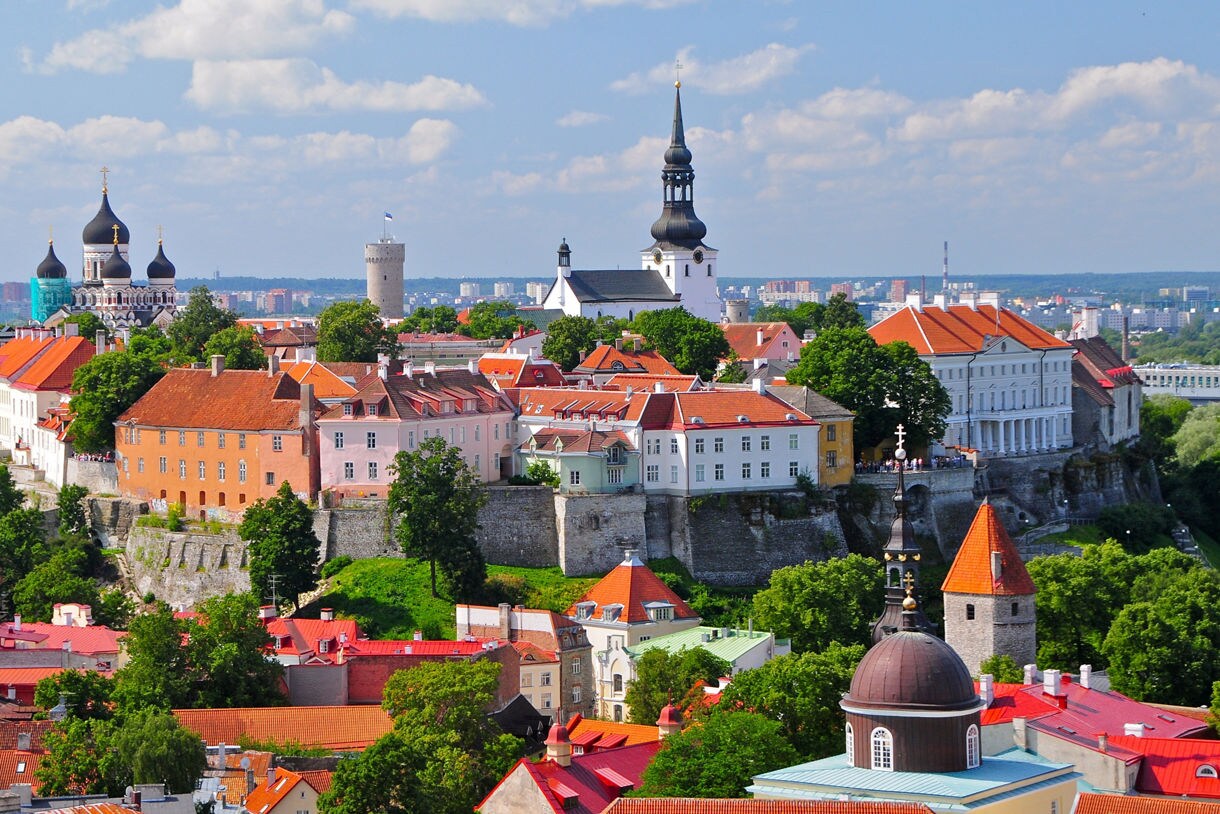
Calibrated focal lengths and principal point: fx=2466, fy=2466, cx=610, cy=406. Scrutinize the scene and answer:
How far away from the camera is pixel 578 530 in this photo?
74.9m

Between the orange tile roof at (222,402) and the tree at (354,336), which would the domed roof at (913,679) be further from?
the tree at (354,336)

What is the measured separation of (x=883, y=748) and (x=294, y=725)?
65.1 ft

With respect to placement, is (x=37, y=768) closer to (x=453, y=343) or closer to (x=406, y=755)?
(x=406, y=755)

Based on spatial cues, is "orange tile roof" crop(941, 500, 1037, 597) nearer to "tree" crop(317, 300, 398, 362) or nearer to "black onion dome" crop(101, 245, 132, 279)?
"tree" crop(317, 300, 398, 362)

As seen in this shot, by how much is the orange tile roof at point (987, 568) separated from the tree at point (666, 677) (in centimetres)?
648

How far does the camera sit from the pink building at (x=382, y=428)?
75.2 meters

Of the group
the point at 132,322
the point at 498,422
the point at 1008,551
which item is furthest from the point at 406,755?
the point at 132,322

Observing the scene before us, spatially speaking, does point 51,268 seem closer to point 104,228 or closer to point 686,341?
point 104,228

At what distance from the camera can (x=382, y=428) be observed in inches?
2960

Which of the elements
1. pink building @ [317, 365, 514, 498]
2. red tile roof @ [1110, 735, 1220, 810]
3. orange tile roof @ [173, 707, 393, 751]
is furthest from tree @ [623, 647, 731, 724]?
pink building @ [317, 365, 514, 498]

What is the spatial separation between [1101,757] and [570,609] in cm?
2464

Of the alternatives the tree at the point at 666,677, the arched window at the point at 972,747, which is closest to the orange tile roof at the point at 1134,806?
the arched window at the point at 972,747

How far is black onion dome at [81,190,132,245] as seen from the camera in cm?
12975

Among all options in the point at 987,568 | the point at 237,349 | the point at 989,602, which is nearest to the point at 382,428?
the point at 237,349
